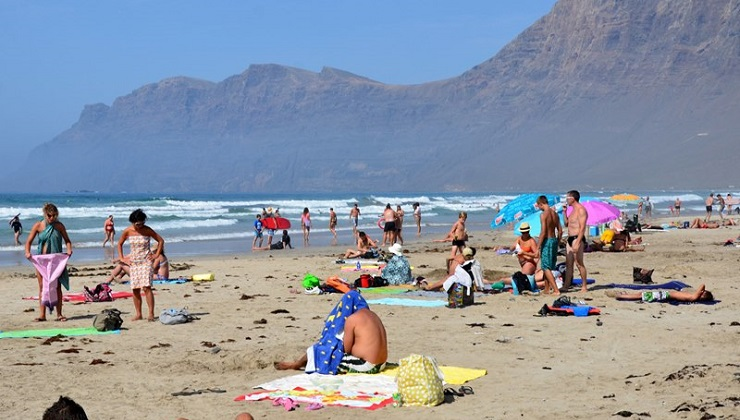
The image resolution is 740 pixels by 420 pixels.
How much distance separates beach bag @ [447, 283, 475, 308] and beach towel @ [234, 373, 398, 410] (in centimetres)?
481

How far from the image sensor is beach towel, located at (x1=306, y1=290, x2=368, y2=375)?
8.60 m

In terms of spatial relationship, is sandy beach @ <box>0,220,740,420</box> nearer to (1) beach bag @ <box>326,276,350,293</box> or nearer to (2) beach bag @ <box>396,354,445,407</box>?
(2) beach bag @ <box>396,354,445,407</box>

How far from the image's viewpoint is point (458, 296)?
13234 millimetres

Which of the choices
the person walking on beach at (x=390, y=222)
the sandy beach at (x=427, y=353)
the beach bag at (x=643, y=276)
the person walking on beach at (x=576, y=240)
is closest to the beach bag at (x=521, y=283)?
the sandy beach at (x=427, y=353)

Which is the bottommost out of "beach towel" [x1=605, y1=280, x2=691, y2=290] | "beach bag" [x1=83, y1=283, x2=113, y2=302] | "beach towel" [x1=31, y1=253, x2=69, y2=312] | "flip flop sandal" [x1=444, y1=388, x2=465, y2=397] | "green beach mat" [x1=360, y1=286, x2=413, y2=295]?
"flip flop sandal" [x1=444, y1=388, x2=465, y2=397]

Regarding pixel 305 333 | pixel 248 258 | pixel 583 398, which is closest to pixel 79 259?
pixel 248 258

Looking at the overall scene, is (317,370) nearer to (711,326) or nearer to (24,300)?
(711,326)

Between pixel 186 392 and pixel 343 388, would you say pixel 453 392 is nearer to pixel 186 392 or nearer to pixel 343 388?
pixel 343 388

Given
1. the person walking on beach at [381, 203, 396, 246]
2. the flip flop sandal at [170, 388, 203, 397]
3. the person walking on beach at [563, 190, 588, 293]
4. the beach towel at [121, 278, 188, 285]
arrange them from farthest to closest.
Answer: the person walking on beach at [381, 203, 396, 246]
the beach towel at [121, 278, 188, 285]
the person walking on beach at [563, 190, 588, 293]
the flip flop sandal at [170, 388, 203, 397]

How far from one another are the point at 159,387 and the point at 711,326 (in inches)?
261

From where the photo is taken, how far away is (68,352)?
9922mm

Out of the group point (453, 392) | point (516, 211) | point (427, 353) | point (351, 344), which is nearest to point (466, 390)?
point (453, 392)

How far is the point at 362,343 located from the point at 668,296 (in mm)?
6412

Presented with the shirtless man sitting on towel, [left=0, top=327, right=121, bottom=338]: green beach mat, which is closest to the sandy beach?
[left=0, top=327, right=121, bottom=338]: green beach mat
